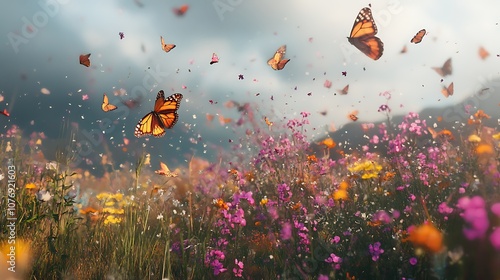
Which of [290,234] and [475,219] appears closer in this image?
[475,219]

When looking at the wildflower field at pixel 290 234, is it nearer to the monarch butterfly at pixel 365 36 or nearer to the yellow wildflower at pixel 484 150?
the yellow wildflower at pixel 484 150

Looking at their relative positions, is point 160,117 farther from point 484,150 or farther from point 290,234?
point 484,150

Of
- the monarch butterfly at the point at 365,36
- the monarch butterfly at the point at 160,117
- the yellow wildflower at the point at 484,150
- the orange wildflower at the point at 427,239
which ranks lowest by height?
the orange wildflower at the point at 427,239

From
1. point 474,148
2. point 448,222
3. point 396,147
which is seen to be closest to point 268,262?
point 448,222

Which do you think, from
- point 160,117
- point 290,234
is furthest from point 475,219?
point 160,117

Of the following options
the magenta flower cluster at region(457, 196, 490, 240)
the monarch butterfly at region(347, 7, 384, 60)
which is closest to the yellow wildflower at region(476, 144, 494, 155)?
the monarch butterfly at region(347, 7, 384, 60)

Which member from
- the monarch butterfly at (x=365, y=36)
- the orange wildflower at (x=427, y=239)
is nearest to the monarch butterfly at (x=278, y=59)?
the monarch butterfly at (x=365, y=36)
